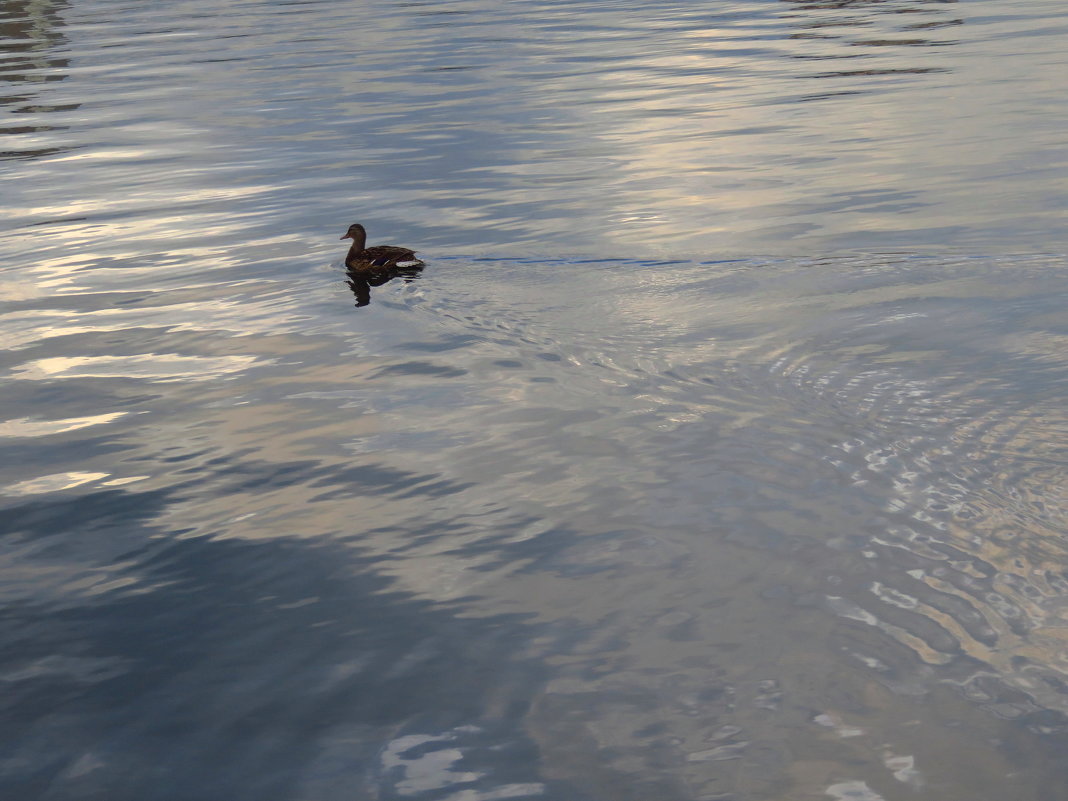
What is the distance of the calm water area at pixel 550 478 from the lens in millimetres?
4992

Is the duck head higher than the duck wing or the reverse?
higher

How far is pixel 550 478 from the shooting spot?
7.39 m

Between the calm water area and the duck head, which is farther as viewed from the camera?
the duck head

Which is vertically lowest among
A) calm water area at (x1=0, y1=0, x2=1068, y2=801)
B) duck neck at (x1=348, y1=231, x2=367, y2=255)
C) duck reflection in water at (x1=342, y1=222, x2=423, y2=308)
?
calm water area at (x1=0, y1=0, x2=1068, y2=801)

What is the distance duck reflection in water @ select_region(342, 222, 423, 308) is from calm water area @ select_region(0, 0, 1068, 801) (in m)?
0.11

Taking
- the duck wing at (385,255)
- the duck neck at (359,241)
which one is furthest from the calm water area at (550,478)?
the duck neck at (359,241)

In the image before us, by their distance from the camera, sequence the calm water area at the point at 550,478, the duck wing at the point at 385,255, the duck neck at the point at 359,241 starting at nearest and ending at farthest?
1. the calm water area at the point at 550,478
2. the duck wing at the point at 385,255
3. the duck neck at the point at 359,241

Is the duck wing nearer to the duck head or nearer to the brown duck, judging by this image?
the brown duck

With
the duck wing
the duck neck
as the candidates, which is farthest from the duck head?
the duck wing

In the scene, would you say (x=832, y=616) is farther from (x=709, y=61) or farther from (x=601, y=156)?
(x=709, y=61)

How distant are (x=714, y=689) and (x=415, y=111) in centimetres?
1853

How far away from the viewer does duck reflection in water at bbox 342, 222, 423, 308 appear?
11594mm

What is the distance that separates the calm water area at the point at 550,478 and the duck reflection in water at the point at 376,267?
0.11 m

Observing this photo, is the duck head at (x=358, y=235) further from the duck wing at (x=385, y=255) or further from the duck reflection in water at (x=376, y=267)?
the duck wing at (x=385, y=255)
